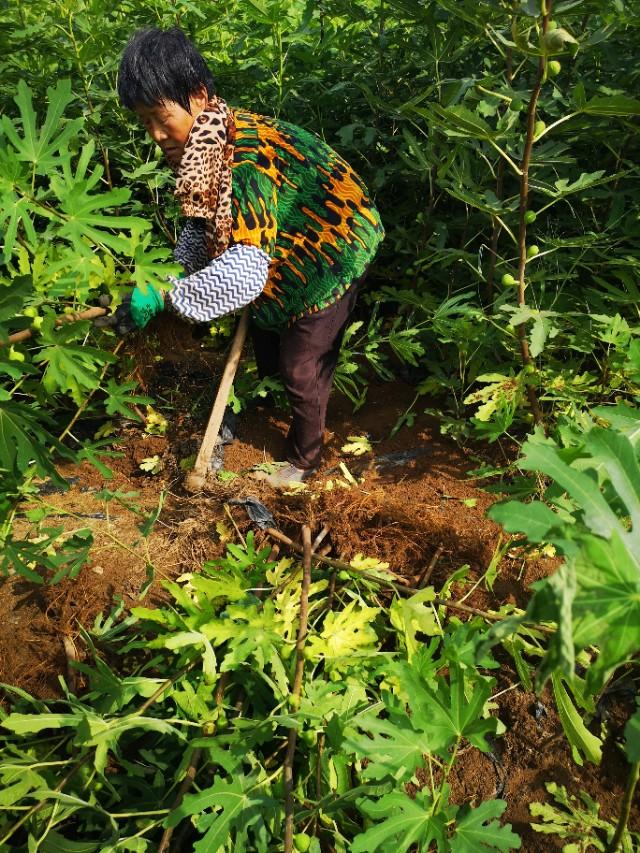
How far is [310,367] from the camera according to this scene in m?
2.54

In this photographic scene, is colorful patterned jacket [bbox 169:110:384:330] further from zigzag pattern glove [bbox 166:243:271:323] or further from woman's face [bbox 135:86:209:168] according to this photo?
woman's face [bbox 135:86:209:168]

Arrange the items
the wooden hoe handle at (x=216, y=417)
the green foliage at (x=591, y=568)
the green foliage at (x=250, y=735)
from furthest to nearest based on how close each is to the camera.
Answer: the wooden hoe handle at (x=216, y=417) → the green foliage at (x=250, y=735) → the green foliage at (x=591, y=568)

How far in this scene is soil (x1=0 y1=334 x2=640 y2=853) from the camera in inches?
67.9

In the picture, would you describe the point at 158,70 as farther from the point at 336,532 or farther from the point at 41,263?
the point at 336,532

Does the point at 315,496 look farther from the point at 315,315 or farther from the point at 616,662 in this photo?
the point at 616,662

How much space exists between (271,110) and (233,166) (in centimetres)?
137

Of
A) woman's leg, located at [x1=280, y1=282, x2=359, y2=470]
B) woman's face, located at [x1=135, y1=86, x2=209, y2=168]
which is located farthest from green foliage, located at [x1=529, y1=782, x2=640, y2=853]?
woman's face, located at [x1=135, y1=86, x2=209, y2=168]

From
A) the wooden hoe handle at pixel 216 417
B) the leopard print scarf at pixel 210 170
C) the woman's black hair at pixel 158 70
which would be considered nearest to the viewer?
the woman's black hair at pixel 158 70

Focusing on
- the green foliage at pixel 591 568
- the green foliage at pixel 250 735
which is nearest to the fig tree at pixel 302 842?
the green foliage at pixel 250 735

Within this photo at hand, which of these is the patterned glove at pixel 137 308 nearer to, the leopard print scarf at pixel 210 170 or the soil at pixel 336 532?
the leopard print scarf at pixel 210 170

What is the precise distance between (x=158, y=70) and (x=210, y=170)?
0.30 metres

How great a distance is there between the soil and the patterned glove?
38cm

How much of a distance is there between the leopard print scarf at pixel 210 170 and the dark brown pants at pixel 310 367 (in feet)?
1.59

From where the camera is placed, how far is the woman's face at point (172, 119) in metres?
1.95
